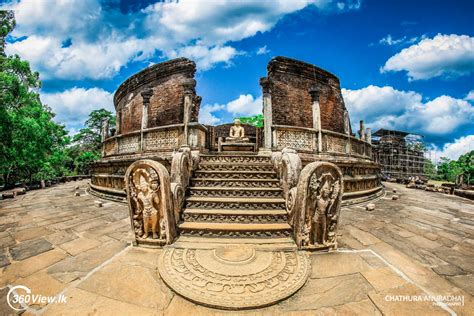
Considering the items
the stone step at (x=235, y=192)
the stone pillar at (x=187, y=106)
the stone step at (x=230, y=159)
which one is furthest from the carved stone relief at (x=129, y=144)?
the stone step at (x=235, y=192)

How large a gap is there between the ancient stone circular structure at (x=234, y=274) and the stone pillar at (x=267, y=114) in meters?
4.75

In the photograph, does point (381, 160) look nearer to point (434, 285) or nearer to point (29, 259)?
point (434, 285)

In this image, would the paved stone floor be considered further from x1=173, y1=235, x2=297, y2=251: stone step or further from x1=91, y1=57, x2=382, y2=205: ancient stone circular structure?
x1=91, y1=57, x2=382, y2=205: ancient stone circular structure

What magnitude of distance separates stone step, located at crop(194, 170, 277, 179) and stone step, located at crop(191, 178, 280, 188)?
0.87ft

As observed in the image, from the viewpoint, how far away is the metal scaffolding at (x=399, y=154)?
2488 centimetres

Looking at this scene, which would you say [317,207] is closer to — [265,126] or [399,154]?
[265,126]

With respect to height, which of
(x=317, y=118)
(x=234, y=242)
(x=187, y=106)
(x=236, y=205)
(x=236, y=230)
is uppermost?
(x=187, y=106)

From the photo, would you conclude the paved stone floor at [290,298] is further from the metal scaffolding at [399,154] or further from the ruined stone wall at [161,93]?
the metal scaffolding at [399,154]

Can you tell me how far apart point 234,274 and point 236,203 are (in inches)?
66.1

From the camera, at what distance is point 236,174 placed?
194 inches

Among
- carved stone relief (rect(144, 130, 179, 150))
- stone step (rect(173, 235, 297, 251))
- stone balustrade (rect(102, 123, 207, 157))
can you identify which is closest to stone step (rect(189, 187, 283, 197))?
stone step (rect(173, 235, 297, 251))

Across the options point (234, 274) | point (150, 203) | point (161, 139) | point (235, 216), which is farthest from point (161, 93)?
point (234, 274)

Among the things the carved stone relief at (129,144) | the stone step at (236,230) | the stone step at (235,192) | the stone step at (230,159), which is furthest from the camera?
the carved stone relief at (129,144)

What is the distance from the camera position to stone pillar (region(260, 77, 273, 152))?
717cm
